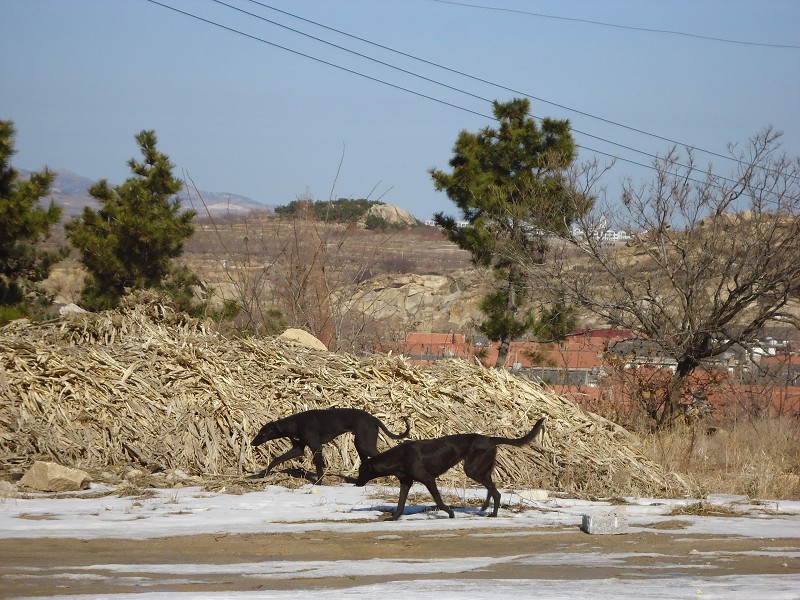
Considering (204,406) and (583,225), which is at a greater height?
(583,225)

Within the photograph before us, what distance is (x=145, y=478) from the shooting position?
10.9m

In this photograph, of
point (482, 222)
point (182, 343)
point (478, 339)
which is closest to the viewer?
point (182, 343)

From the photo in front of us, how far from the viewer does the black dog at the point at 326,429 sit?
10.8 metres

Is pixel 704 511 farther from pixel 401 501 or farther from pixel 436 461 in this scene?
pixel 401 501

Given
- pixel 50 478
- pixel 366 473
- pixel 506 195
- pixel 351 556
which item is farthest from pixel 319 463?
pixel 506 195

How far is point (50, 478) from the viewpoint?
10.1 metres

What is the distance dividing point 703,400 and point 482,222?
26.4 ft

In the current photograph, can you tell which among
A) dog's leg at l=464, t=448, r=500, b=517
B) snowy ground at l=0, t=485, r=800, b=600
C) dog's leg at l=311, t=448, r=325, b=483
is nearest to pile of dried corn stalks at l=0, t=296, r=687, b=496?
dog's leg at l=311, t=448, r=325, b=483

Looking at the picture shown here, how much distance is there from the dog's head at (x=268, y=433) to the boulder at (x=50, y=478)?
2.00m

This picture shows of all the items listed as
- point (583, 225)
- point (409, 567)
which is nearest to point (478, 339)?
point (583, 225)

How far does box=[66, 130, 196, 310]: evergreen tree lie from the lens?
78.0 feet

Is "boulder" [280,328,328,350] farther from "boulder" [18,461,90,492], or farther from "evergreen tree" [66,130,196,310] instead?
"evergreen tree" [66,130,196,310]

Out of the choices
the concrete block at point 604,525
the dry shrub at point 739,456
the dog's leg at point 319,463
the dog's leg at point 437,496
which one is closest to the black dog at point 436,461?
the dog's leg at point 437,496

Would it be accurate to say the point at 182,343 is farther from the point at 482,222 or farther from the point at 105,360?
the point at 482,222
